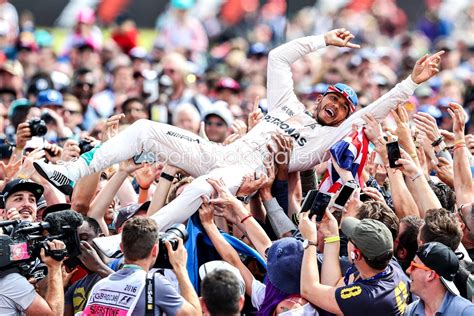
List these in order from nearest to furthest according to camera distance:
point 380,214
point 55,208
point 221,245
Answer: point 380,214 < point 221,245 < point 55,208

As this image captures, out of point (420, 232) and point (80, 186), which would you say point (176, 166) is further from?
point (420, 232)

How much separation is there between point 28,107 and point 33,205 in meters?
4.22

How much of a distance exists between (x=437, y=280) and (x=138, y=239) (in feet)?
6.17

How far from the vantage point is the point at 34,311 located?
285 inches

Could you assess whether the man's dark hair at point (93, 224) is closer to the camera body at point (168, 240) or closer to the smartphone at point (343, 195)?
the camera body at point (168, 240)

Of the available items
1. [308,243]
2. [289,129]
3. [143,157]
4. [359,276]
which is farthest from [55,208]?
[359,276]

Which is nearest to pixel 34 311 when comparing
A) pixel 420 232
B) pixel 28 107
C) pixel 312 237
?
pixel 312 237

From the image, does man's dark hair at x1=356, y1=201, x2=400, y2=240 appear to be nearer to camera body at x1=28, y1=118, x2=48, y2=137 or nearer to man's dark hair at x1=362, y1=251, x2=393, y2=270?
man's dark hair at x1=362, y1=251, x2=393, y2=270

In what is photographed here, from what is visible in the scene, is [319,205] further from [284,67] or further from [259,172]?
[284,67]

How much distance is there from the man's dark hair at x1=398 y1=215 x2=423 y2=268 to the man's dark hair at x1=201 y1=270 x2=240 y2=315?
1.90 metres

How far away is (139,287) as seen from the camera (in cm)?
673

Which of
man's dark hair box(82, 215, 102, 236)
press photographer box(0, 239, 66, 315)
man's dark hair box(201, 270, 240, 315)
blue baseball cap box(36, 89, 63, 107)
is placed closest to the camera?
man's dark hair box(201, 270, 240, 315)

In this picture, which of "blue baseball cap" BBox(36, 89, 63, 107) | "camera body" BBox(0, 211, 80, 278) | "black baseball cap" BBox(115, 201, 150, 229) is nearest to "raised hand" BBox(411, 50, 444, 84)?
"black baseball cap" BBox(115, 201, 150, 229)

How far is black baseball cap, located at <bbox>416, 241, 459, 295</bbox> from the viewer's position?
6.64 m
